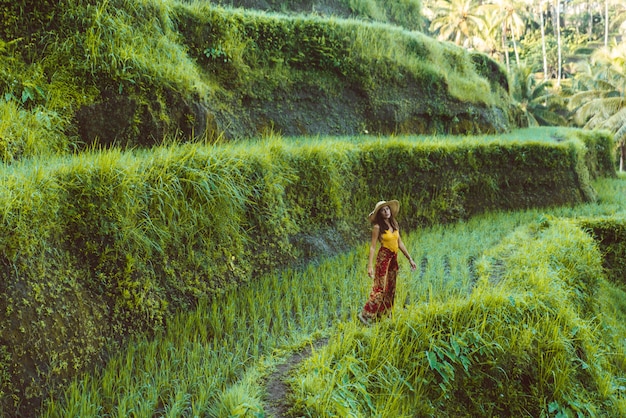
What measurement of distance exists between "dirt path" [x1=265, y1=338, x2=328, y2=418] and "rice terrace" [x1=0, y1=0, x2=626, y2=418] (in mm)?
18

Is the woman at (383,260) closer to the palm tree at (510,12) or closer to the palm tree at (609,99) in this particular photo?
the palm tree at (609,99)

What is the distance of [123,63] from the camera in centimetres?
560

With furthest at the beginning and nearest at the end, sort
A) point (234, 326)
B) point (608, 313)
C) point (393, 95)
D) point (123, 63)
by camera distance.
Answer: point (393, 95)
point (608, 313)
point (123, 63)
point (234, 326)

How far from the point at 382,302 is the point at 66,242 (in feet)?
7.84

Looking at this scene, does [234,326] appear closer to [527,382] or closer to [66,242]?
[66,242]

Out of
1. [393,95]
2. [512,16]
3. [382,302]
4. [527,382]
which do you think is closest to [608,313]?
[527,382]

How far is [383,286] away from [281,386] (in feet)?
3.84

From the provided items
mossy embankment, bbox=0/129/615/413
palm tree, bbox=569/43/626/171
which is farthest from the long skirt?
palm tree, bbox=569/43/626/171

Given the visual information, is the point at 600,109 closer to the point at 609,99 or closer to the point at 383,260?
the point at 609,99

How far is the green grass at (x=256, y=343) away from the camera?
Answer: 117 inches

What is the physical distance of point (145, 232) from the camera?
3941 mm

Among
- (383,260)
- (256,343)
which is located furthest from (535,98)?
(256,343)

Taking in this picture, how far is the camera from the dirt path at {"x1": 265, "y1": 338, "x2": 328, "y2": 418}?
9.79 ft

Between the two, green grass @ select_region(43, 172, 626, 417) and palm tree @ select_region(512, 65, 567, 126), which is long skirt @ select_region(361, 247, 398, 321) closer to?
green grass @ select_region(43, 172, 626, 417)
